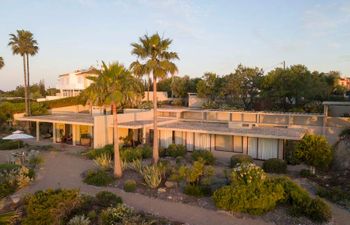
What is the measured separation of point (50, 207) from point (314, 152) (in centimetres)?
1465

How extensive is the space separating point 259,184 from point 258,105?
27.7 m

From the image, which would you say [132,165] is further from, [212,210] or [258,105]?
[258,105]

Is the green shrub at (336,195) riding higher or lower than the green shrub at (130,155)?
lower

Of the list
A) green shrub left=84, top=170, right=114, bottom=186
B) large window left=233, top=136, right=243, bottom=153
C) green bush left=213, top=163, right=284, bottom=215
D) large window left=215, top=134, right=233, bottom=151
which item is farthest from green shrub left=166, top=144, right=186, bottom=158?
green bush left=213, top=163, right=284, bottom=215

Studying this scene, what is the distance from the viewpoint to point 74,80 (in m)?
54.1

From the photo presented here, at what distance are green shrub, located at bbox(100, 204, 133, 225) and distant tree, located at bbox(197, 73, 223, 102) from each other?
31136 millimetres

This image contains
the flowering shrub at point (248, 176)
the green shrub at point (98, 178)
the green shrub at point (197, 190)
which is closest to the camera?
the flowering shrub at point (248, 176)

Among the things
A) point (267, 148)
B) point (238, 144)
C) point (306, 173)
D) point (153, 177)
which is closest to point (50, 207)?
point (153, 177)

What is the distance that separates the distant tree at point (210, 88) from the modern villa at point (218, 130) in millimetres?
10980

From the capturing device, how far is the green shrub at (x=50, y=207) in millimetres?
11789

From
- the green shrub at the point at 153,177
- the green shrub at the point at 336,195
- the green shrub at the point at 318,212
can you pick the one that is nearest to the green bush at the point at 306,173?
the green shrub at the point at 336,195

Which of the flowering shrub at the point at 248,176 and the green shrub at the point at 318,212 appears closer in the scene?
the green shrub at the point at 318,212

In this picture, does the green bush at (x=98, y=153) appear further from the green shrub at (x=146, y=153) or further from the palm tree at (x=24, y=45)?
the palm tree at (x=24, y=45)

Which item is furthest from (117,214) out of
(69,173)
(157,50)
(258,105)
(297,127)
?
(258,105)
